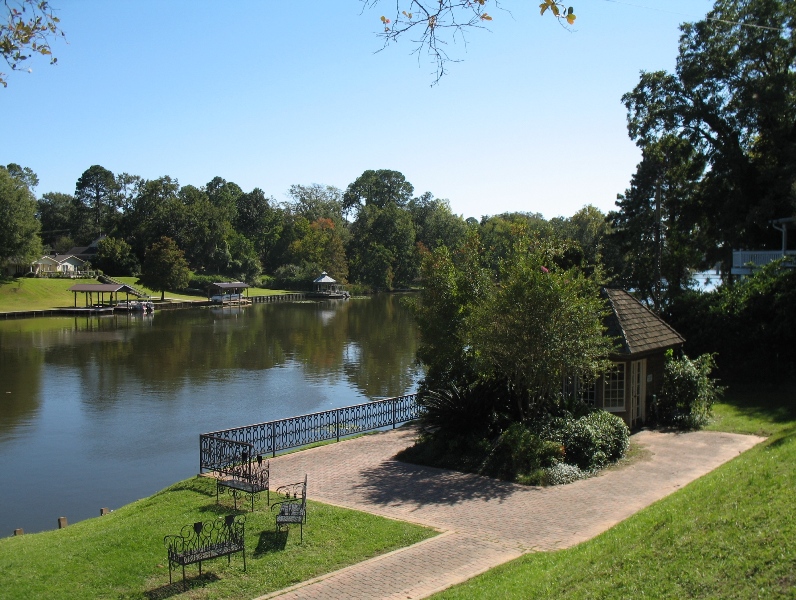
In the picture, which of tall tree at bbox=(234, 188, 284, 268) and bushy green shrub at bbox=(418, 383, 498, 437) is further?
tall tree at bbox=(234, 188, 284, 268)

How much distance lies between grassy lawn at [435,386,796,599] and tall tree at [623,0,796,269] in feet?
80.9

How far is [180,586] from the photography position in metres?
10.2

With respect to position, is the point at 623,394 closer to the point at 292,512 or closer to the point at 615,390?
the point at 615,390

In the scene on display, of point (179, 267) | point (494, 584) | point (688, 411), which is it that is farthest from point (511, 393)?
point (179, 267)

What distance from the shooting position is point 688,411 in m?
21.1

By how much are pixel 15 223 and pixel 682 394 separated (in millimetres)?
77603

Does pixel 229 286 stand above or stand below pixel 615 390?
above

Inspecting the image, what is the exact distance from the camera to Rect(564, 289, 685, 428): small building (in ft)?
66.8

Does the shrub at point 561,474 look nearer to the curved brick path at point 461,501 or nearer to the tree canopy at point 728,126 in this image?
the curved brick path at point 461,501

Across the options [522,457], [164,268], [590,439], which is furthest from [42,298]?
[590,439]

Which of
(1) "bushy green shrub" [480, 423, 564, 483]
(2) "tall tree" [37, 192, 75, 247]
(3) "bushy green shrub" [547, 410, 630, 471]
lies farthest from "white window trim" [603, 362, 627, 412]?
(2) "tall tree" [37, 192, 75, 247]

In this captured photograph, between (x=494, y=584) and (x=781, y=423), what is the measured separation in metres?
14.9

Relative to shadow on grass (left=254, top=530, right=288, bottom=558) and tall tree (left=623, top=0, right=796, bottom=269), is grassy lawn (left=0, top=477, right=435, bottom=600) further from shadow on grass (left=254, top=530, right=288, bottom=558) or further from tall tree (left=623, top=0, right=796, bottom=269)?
tall tree (left=623, top=0, right=796, bottom=269)

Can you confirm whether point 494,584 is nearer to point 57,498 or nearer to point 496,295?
point 496,295
